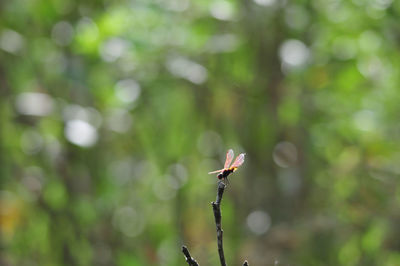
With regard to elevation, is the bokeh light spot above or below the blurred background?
below

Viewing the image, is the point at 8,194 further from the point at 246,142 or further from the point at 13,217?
the point at 246,142

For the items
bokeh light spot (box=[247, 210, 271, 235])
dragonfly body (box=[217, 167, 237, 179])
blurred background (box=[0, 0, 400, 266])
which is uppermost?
blurred background (box=[0, 0, 400, 266])

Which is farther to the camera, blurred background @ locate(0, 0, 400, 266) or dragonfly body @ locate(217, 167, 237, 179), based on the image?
blurred background @ locate(0, 0, 400, 266)

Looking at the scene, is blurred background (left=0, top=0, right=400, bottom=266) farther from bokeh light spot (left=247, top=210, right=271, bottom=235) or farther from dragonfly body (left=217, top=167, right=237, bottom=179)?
dragonfly body (left=217, top=167, right=237, bottom=179)

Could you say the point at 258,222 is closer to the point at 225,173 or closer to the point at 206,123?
the point at 206,123

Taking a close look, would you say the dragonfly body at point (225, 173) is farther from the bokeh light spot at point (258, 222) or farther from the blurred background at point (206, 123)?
the bokeh light spot at point (258, 222)

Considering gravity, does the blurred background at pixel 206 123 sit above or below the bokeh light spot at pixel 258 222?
above

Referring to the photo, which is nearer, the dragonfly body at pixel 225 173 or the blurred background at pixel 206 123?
the dragonfly body at pixel 225 173

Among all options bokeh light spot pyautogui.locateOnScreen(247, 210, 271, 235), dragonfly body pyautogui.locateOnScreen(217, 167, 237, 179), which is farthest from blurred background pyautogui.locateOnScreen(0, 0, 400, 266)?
dragonfly body pyautogui.locateOnScreen(217, 167, 237, 179)

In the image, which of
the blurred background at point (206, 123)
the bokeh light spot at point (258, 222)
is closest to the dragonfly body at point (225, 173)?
the blurred background at point (206, 123)

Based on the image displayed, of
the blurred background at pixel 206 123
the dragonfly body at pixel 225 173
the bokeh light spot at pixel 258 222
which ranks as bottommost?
the dragonfly body at pixel 225 173
